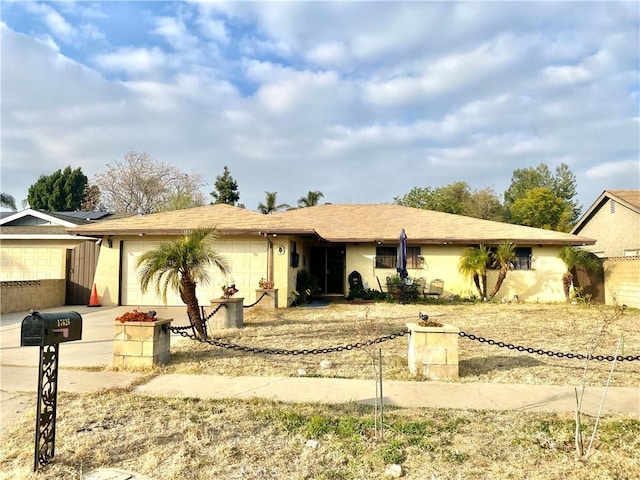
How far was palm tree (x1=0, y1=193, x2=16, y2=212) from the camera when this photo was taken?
1556 inches

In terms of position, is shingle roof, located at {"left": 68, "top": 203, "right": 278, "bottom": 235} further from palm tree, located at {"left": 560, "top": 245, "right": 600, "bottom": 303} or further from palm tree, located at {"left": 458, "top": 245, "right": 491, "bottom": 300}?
palm tree, located at {"left": 560, "top": 245, "right": 600, "bottom": 303}

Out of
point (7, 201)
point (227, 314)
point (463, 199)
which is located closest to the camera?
point (227, 314)

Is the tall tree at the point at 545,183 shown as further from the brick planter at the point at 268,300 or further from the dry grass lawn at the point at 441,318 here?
the brick planter at the point at 268,300

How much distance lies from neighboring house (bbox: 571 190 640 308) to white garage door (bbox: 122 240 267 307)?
13.3 metres

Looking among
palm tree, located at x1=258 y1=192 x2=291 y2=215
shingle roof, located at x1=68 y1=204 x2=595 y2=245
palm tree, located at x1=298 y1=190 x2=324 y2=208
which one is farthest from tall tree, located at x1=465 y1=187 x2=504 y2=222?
shingle roof, located at x1=68 y1=204 x2=595 y2=245

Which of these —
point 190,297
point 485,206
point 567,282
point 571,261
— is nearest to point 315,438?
point 190,297

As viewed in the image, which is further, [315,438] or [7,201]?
[7,201]

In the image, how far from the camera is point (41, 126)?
1692cm

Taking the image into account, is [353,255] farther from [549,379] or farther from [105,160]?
[105,160]

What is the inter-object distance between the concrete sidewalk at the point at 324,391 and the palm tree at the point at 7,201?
42.6 meters

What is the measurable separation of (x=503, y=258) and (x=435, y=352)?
11.5 meters

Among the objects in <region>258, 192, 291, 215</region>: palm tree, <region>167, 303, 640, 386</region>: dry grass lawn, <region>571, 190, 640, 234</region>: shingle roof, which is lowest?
<region>167, 303, 640, 386</region>: dry grass lawn

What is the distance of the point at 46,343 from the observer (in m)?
3.06

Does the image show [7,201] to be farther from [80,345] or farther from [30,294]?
[80,345]
